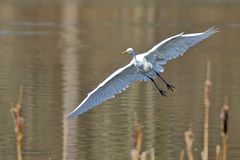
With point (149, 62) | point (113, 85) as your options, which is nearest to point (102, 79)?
point (149, 62)

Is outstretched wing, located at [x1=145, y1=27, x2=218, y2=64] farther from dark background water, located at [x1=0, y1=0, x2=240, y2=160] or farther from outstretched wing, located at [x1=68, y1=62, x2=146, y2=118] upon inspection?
dark background water, located at [x1=0, y1=0, x2=240, y2=160]

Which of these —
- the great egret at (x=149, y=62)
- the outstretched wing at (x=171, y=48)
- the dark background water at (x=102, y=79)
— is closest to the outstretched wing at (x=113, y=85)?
the great egret at (x=149, y=62)

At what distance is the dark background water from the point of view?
43.1 feet

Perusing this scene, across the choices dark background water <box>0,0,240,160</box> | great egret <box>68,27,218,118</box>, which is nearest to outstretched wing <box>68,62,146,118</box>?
great egret <box>68,27,218,118</box>

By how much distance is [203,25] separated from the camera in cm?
4084

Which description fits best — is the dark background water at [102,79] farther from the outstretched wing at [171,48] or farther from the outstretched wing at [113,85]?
the outstretched wing at [171,48]

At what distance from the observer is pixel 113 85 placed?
13.0 metres

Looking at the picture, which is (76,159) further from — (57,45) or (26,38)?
(26,38)

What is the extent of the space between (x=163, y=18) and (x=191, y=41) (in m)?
33.4

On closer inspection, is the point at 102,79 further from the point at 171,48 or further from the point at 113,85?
the point at 113,85

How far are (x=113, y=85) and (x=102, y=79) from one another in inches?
339

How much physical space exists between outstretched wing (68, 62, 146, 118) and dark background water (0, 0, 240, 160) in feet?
2.31

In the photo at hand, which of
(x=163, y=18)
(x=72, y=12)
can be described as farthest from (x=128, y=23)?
(x=72, y=12)

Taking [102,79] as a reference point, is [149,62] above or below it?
below
